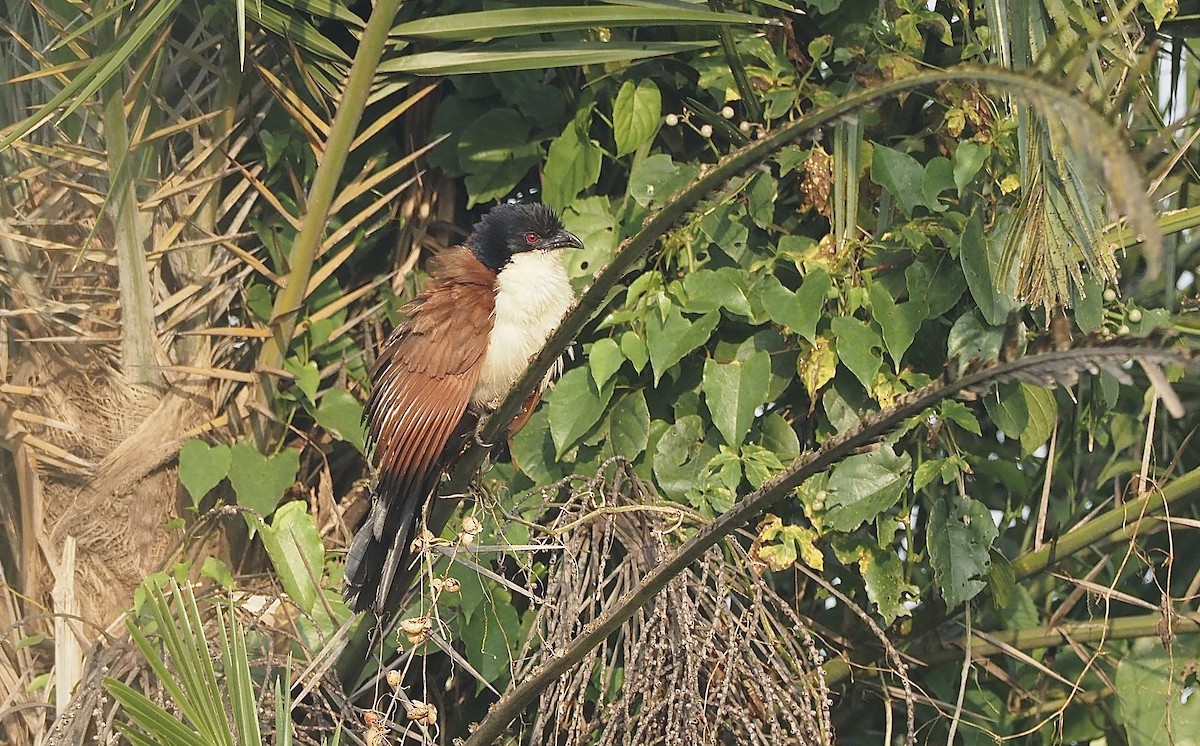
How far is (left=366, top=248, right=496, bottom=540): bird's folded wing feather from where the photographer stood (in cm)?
246

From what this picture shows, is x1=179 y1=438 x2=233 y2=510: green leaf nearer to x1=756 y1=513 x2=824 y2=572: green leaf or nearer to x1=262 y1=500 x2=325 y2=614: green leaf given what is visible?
x1=262 y1=500 x2=325 y2=614: green leaf

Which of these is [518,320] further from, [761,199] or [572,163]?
[761,199]

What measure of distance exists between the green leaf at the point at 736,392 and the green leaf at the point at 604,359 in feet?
0.63

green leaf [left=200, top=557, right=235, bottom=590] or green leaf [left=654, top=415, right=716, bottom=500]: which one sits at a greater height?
green leaf [left=654, top=415, right=716, bottom=500]

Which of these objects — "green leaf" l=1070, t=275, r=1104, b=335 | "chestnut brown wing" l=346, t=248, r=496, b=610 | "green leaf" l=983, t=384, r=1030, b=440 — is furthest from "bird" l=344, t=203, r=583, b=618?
"green leaf" l=1070, t=275, r=1104, b=335

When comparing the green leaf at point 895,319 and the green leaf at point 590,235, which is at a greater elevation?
the green leaf at point 590,235

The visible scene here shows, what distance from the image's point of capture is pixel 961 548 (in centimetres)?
253

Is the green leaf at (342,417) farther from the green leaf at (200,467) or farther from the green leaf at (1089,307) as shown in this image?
the green leaf at (1089,307)

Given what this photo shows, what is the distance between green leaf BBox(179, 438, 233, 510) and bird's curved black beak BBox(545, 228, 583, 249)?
87cm

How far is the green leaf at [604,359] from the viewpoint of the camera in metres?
2.60

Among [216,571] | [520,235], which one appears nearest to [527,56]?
[520,235]

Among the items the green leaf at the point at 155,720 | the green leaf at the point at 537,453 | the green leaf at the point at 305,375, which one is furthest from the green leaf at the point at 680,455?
the green leaf at the point at 155,720

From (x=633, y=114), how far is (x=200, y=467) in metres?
1.25

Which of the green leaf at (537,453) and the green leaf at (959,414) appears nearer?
the green leaf at (959,414)
